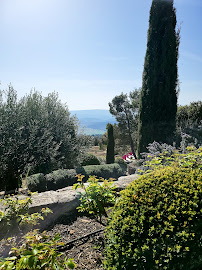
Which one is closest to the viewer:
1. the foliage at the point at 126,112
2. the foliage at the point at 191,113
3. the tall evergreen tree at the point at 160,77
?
the tall evergreen tree at the point at 160,77

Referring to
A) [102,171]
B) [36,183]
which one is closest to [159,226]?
[36,183]

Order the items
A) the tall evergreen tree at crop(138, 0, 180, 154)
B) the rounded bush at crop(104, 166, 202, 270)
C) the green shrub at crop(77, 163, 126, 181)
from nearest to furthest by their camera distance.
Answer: the rounded bush at crop(104, 166, 202, 270), the green shrub at crop(77, 163, 126, 181), the tall evergreen tree at crop(138, 0, 180, 154)

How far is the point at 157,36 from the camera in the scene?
32.4 ft

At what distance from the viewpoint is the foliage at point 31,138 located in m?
6.31

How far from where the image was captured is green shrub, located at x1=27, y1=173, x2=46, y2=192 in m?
5.31

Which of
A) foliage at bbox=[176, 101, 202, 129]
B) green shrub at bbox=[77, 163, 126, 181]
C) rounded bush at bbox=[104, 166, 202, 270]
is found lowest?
green shrub at bbox=[77, 163, 126, 181]

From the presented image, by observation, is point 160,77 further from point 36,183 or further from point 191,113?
point 36,183

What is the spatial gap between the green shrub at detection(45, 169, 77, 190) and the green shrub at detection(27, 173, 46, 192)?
0.72 feet

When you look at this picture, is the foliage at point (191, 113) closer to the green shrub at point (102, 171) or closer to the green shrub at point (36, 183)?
the green shrub at point (102, 171)

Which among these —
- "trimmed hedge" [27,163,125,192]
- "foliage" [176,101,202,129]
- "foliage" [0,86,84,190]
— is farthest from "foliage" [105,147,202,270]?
"foliage" [176,101,202,129]

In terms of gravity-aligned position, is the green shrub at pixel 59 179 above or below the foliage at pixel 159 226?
below

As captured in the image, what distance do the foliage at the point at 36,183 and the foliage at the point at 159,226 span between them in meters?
4.13

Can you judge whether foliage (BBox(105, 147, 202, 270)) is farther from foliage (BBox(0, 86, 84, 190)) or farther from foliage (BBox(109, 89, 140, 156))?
foliage (BBox(109, 89, 140, 156))

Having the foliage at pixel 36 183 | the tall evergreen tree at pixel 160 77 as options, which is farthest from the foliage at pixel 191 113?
the foliage at pixel 36 183
